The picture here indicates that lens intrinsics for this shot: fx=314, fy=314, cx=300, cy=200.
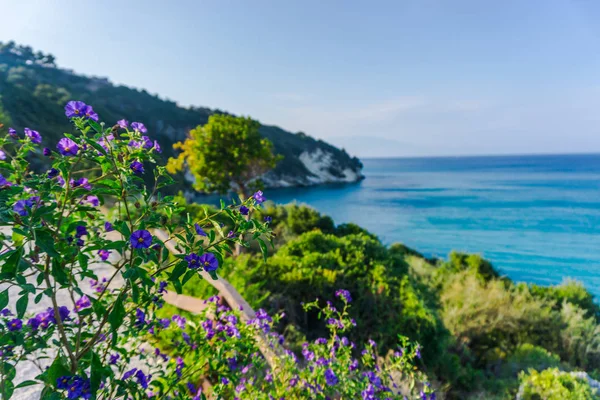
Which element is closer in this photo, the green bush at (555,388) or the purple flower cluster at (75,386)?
the purple flower cluster at (75,386)

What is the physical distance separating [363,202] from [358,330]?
29.6m

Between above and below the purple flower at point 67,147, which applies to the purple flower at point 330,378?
below

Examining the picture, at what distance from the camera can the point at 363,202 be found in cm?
3322

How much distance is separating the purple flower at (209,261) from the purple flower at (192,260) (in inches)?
0.6

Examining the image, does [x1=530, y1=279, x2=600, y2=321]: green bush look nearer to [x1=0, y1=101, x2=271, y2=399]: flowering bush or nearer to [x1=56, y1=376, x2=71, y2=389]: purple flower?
[x1=0, y1=101, x2=271, y2=399]: flowering bush

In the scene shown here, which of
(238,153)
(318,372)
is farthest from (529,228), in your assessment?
(318,372)

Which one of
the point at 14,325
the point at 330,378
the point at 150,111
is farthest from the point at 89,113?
the point at 150,111

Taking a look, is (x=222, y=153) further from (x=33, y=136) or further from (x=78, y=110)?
(x=78, y=110)

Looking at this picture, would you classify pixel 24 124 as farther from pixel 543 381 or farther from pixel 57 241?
pixel 543 381

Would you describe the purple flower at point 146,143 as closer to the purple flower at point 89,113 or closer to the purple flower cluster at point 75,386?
the purple flower at point 89,113

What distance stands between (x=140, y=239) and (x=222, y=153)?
7.17 m

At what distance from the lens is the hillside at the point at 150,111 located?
3391 centimetres

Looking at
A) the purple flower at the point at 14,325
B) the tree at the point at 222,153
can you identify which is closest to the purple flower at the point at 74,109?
the purple flower at the point at 14,325

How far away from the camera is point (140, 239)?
97 cm
